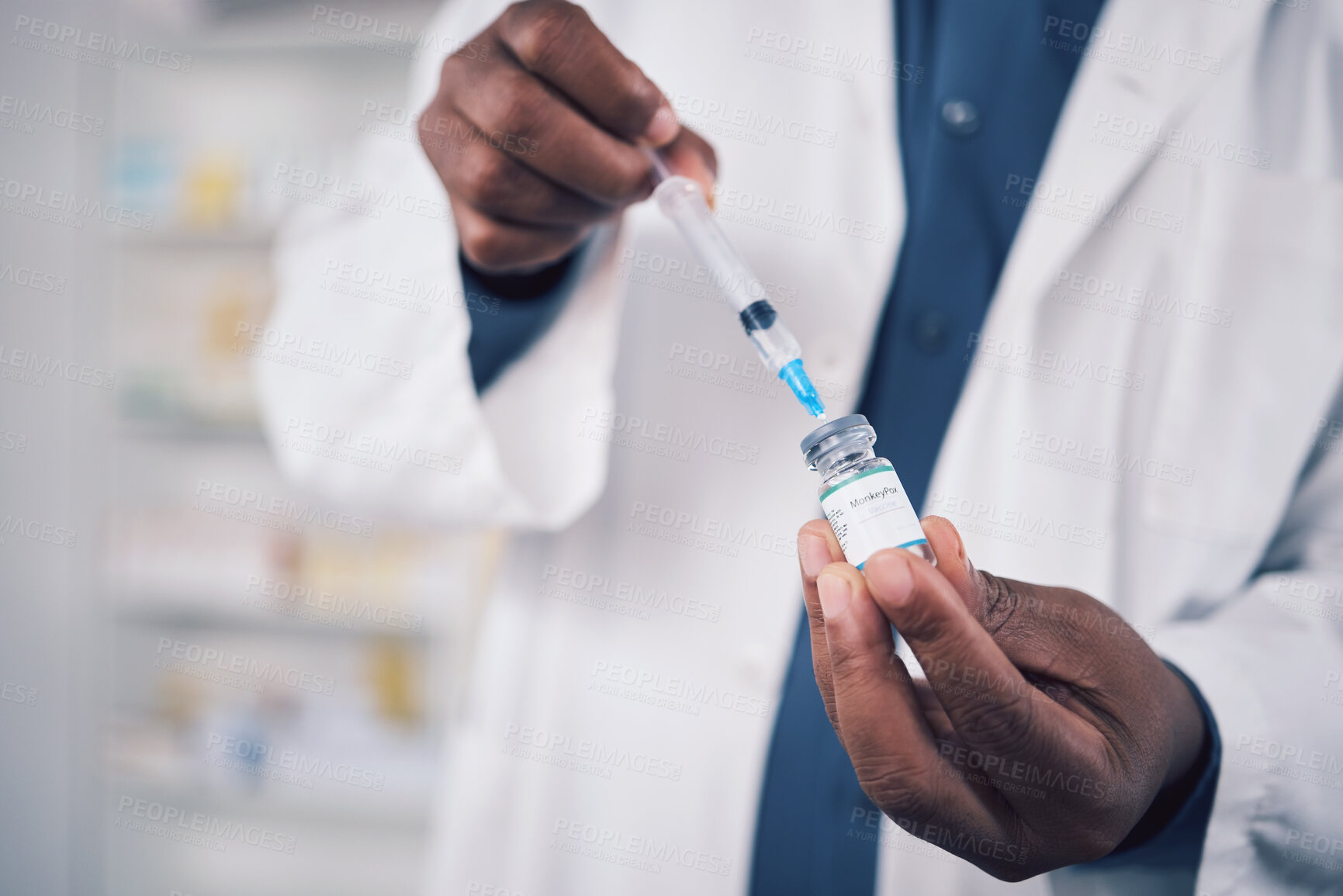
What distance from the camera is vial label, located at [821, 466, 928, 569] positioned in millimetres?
514

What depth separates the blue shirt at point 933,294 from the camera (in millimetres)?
820

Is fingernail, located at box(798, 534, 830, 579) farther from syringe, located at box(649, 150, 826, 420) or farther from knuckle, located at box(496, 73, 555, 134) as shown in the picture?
knuckle, located at box(496, 73, 555, 134)

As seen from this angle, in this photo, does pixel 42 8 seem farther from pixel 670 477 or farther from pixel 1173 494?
pixel 1173 494

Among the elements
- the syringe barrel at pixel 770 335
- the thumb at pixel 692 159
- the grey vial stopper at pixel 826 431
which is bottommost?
the grey vial stopper at pixel 826 431

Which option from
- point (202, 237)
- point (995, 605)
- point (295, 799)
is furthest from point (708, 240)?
point (295, 799)

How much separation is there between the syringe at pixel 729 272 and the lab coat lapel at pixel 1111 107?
0.31m

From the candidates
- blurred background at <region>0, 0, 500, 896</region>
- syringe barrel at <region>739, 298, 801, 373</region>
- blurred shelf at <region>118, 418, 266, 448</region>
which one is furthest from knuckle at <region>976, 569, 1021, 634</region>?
blurred shelf at <region>118, 418, 266, 448</region>

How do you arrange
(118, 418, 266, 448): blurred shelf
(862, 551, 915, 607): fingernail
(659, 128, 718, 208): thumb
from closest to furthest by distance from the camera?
1. (862, 551, 915, 607): fingernail
2. (659, 128, 718, 208): thumb
3. (118, 418, 266, 448): blurred shelf

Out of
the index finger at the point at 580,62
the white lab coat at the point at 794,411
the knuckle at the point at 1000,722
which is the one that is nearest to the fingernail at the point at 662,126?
the index finger at the point at 580,62

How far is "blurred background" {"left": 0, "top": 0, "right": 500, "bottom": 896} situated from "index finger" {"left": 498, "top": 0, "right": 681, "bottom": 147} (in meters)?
1.43

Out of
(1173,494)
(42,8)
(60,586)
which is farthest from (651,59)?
(60,586)

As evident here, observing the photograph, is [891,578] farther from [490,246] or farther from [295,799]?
[295,799]

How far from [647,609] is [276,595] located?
5.30 feet

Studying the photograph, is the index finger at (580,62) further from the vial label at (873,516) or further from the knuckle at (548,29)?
the vial label at (873,516)
